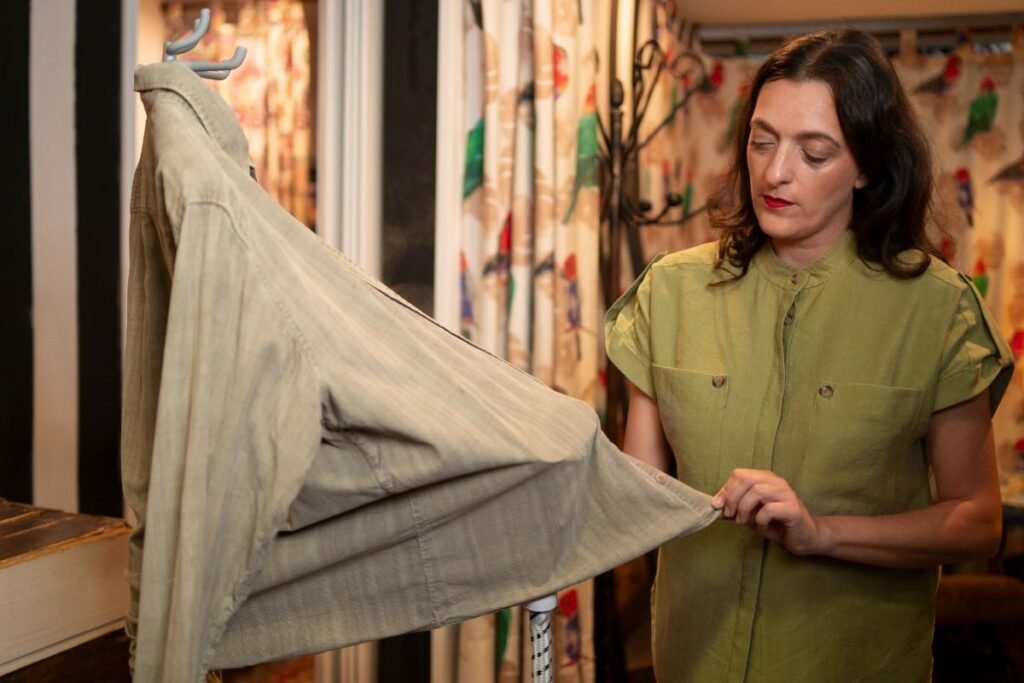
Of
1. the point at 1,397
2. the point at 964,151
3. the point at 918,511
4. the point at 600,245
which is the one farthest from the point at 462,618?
the point at 964,151

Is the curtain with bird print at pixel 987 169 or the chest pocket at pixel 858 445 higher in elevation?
the curtain with bird print at pixel 987 169

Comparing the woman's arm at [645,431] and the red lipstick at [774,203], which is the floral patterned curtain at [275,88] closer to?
the woman's arm at [645,431]

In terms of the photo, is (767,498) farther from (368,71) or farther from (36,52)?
(36,52)

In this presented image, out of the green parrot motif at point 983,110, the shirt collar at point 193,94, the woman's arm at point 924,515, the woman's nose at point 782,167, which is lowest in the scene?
the woman's arm at point 924,515

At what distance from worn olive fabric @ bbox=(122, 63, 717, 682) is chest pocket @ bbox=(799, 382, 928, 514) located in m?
0.34

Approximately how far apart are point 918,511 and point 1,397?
1533 mm

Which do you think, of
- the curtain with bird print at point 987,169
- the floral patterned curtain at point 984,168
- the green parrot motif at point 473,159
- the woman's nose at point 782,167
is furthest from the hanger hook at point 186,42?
the curtain with bird print at point 987,169

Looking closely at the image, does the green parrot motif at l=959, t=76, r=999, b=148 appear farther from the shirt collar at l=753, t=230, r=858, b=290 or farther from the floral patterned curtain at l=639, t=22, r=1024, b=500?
the shirt collar at l=753, t=230, r=858, b=290

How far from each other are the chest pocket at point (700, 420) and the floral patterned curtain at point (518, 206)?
89 cm

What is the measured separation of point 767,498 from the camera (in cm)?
110

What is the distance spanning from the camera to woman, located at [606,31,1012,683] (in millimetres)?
1180

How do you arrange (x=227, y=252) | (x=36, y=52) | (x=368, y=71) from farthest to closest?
(x=368, y=71)
(x=36, y=52)
(x=227, y=252)

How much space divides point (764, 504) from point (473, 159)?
1.19m

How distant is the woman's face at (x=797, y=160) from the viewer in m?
1.18
